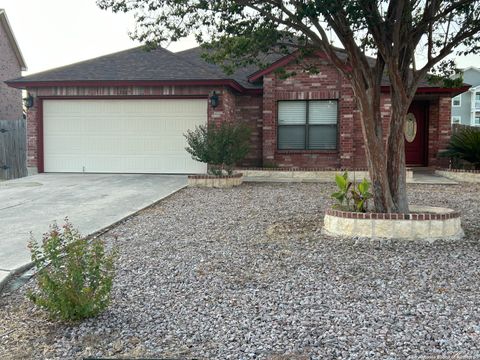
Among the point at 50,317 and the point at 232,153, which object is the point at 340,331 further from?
the point at 232,153

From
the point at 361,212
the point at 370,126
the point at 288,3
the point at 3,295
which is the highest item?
the point at 288,3

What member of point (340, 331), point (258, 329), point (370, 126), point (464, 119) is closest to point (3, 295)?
point (258, 329)

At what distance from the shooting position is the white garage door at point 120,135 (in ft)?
46.2

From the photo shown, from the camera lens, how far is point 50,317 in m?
3.77

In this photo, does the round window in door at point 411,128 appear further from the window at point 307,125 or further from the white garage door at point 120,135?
the white garage door at point 120,135

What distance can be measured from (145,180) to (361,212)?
745cm

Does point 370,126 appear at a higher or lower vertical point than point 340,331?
higher

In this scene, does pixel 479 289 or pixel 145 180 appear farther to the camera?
pixel 145 180

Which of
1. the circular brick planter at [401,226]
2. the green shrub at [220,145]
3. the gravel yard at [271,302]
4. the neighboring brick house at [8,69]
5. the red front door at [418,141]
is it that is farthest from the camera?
the neighboring brick house at [8,69]

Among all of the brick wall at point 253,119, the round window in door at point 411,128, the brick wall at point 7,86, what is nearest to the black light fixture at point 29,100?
the brick wall at point 253,119

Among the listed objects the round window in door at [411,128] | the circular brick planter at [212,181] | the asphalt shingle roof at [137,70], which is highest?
the asphalt shingle roof at [137,70]

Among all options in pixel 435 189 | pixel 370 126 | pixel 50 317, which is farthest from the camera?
pixel 435 189

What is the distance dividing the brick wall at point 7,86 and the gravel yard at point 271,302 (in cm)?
1793

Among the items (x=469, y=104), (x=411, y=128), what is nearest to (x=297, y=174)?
(x=411, y=128)
